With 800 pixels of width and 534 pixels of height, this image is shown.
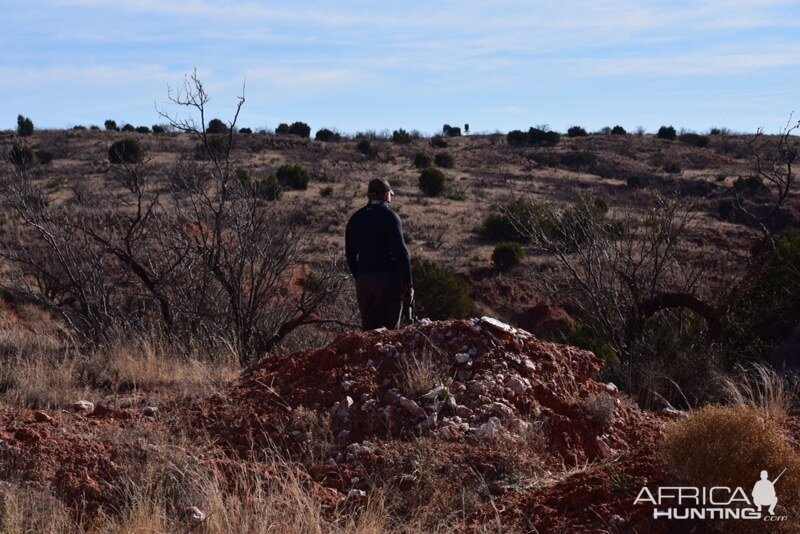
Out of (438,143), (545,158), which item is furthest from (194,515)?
(438,143)

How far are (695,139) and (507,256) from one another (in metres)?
35.8

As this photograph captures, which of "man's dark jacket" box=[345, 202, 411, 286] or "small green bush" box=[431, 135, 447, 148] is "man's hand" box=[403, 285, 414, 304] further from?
"small green bush" box=[431, 135, 447, 148]

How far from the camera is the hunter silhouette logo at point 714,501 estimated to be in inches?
151

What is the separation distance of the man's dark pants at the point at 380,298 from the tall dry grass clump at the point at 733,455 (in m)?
3.72

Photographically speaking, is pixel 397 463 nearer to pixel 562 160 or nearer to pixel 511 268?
pixel 511 268

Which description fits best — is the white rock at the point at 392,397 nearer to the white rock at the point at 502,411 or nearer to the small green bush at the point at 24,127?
the white rock at the point at 502,411

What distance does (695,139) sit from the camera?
56.3 m

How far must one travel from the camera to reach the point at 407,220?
98.5 ft

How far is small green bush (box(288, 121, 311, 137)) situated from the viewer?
54122mm

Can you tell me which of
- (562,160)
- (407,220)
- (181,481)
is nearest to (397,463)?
(181,481)

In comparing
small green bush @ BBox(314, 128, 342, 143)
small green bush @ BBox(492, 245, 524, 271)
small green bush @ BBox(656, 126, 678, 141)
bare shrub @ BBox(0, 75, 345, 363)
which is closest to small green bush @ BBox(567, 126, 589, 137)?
small green bush @ BBox(656, 126, 678, 141)

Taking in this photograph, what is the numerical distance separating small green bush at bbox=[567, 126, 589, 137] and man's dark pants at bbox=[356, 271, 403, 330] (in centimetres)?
5599

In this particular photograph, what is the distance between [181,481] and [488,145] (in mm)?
52271

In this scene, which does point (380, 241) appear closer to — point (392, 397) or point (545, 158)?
point (392, 397)
